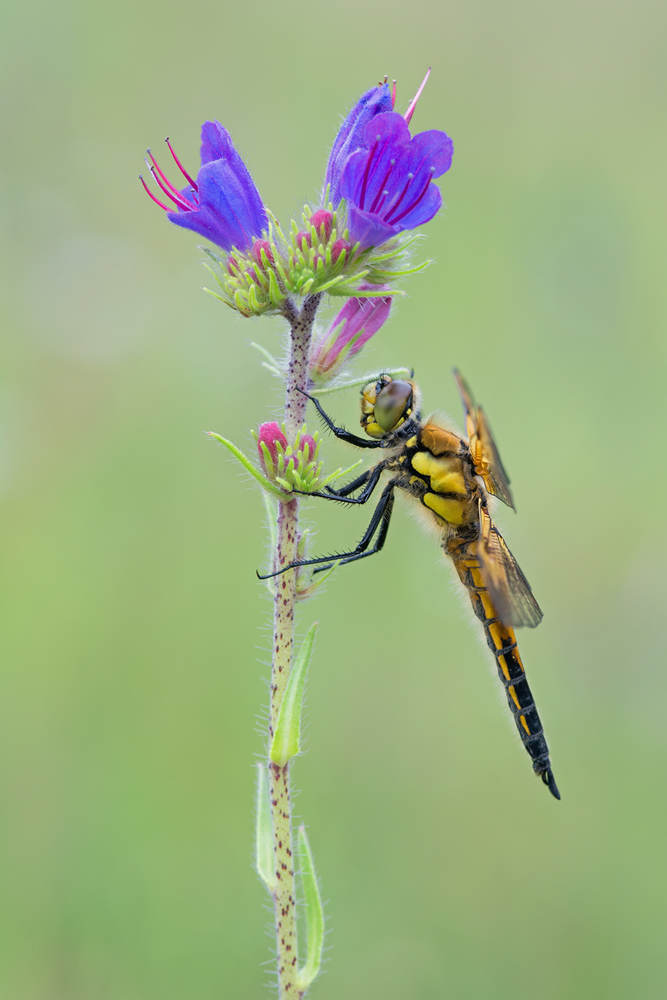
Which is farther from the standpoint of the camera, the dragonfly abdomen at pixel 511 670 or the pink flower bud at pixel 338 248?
the dragonfly abdomen at pixel 511 670

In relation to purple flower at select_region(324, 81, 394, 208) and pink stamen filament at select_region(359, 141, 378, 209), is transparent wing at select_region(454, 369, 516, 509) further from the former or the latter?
purple flower at select_region(324, 81, 394, 208)

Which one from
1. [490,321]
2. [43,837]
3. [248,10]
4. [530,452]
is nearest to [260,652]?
[43,837]

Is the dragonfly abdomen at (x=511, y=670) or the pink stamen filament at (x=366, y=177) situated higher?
the pink stamen filament at (x=366, y=177)

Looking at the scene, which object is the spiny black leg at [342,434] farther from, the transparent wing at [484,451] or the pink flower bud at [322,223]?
the pink flower bud at [322,223]

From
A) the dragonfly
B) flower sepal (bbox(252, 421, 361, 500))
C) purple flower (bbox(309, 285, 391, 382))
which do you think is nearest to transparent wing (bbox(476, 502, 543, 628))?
the dragonfly

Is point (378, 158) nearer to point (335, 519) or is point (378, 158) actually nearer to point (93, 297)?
point (335, 519)

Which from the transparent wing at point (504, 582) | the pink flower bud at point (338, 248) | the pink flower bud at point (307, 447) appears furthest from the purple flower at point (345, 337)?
the transparent wing at point (504, 582)

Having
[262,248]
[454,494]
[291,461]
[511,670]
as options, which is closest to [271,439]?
[291,461]
